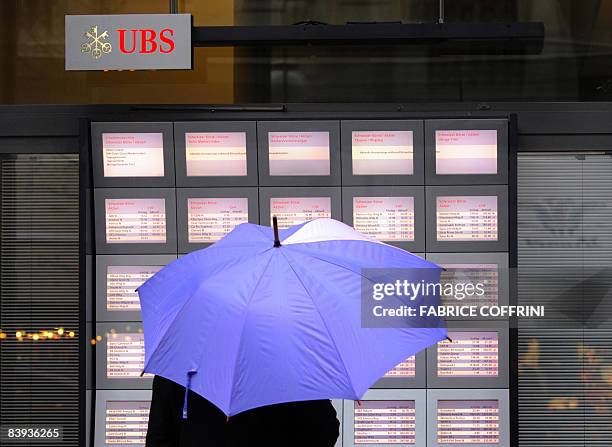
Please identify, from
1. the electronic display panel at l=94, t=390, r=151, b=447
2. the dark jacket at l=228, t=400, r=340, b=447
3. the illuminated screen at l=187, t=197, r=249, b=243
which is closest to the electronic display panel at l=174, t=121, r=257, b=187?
the illuminated screen at l=187, t=197, r=249, b=243

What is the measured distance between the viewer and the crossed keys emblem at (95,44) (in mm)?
6363

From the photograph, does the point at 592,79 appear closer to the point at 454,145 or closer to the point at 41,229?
the point at 454,145

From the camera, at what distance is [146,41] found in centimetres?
634

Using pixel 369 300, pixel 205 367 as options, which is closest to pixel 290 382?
pixel 205 367

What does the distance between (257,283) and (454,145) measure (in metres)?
3.76

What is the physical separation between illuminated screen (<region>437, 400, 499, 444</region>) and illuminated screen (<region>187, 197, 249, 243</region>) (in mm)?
1906

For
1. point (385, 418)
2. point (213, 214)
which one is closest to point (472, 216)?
point (385, 418)

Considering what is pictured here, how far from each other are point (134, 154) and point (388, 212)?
71.3 inches

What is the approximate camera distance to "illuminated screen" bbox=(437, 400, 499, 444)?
6.28 m

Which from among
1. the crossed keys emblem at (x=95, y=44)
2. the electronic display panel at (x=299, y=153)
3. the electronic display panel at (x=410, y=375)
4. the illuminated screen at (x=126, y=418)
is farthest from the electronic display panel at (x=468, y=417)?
the crossed keys emblem at (x=95, y=44)

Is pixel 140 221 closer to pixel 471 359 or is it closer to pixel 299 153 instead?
pixel 299 153

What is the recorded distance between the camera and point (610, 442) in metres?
6.50

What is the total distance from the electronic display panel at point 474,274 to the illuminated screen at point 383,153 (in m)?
0.66

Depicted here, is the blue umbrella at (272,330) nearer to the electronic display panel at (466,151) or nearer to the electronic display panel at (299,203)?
the electronic display panel at (299,203)
